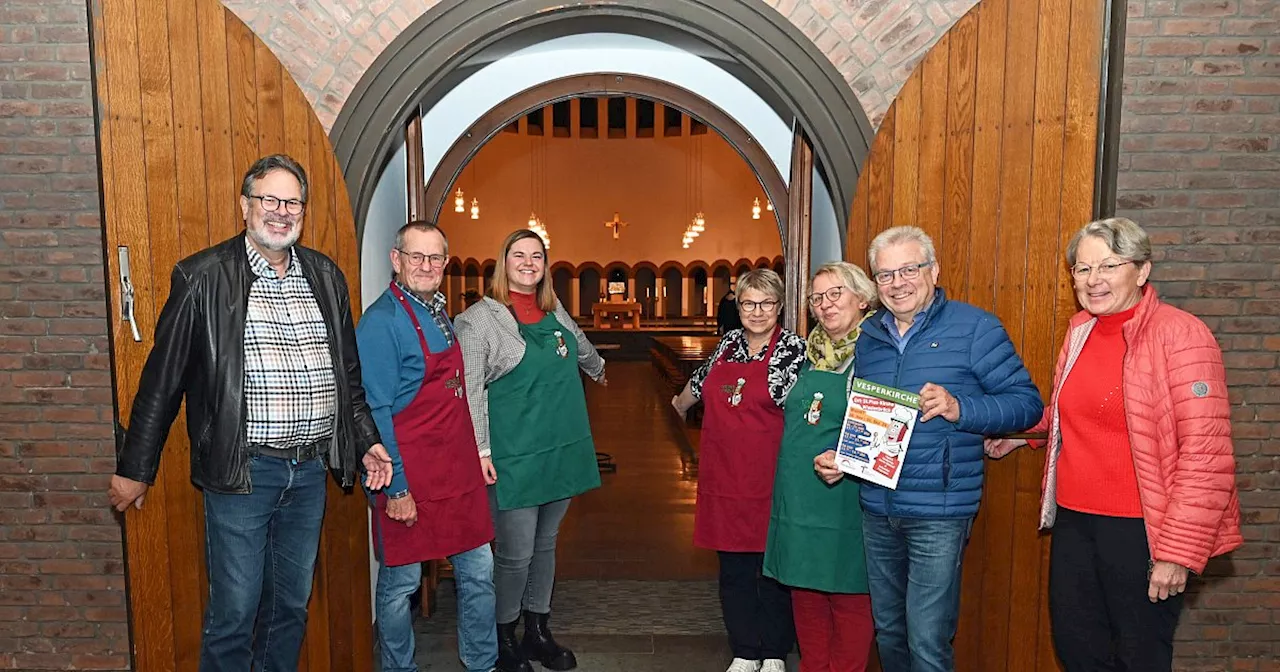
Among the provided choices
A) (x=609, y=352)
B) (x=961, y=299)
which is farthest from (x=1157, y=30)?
(x=609, y=352)

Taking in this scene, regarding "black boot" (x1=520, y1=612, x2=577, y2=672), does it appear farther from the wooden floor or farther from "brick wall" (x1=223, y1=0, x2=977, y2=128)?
"brick wall" (x1=223, y1=0, x2=977, y2=128)

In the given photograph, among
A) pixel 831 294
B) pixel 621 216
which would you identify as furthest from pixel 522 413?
pixel 621 216

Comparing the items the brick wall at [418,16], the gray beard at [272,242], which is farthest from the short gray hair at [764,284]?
the gray beard at [272,242]

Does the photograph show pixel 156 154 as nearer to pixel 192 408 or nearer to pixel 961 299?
pixel 192 408

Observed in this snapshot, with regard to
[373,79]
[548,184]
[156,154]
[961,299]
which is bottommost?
[961,299]

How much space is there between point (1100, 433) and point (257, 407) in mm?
2468

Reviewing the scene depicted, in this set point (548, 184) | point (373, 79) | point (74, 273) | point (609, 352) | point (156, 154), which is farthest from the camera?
point (548, 184)

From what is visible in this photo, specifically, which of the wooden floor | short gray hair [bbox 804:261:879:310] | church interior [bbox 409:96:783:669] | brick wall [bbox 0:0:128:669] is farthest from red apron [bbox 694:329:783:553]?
church interior [bbox 409:96:783:669]

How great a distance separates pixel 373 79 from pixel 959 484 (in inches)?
110

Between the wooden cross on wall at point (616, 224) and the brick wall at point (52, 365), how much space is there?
718 inches

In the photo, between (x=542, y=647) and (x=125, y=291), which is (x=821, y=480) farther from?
(x=125, y=291)

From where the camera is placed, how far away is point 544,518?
360cm

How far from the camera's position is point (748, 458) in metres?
3.28

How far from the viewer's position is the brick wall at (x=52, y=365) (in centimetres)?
329
